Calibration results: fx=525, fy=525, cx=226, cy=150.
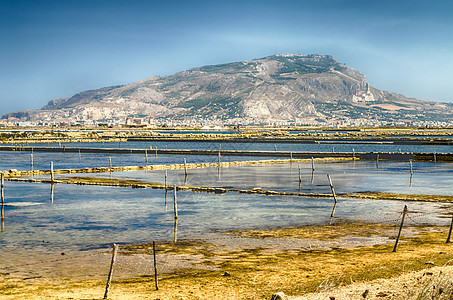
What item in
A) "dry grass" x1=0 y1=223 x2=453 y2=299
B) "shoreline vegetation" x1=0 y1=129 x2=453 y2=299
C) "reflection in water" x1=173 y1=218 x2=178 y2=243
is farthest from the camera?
"reflection in water" x1=173 y1=218 x2=178 y2=243

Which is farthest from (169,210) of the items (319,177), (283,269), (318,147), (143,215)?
(318,147)

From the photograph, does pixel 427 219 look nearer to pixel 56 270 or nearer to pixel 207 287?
pixel 207 287

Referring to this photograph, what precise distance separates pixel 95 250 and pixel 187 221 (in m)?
7.61

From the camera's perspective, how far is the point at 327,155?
84.2 meters

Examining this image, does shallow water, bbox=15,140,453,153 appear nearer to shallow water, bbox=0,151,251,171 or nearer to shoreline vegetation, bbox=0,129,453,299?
shallow water, bbox=0,151,251,171

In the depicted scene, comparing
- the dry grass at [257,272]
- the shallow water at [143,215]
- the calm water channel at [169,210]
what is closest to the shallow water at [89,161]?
the calm water channel at [169,210]

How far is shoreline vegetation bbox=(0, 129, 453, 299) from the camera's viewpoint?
47.9 feet

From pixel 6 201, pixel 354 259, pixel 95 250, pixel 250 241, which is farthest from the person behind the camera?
pixel 6 201

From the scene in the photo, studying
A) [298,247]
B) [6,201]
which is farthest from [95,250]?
[6,201]

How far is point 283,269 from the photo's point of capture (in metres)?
17.7

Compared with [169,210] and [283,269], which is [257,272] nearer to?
[283,269]

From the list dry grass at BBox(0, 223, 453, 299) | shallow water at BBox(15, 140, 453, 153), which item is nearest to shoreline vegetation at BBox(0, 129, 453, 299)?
dry grass at BBox(0, 223, 453, 299)

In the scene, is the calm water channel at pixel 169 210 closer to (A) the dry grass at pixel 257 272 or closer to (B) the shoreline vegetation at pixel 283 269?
(B) the shoreline vegetation at pixel 283 269

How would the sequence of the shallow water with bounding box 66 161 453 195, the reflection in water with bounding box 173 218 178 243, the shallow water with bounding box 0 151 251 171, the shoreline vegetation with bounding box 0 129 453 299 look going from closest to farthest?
the shoreline vegetation with bounding box 0 129 453 299, the reflection in water with bounding box 173 218 178 243, the shallow water with bounding box 66 161 453 195, the shallow water with bounding box 0 151 251 171
